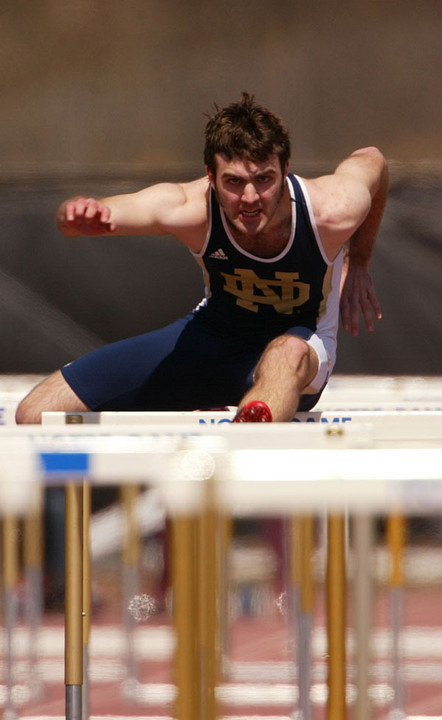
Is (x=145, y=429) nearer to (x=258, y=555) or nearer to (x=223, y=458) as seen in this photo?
(x=223, y=458)

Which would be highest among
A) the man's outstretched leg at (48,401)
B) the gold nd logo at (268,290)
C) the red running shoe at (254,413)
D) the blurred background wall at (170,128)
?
the blurred background wall at (170,128)

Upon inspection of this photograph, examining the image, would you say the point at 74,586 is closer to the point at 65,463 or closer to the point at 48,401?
the point at 65,463

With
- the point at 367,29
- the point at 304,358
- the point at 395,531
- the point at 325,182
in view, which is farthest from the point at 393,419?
the point at 367,29

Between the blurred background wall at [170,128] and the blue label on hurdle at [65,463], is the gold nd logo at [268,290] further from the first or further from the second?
the blurred background wall at [170,128]

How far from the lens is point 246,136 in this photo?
264cm

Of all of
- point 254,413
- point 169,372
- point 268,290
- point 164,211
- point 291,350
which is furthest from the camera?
point 169,372

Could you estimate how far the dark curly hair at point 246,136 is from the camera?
2.63 metres

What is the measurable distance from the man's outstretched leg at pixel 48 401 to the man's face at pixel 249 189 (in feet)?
2.06

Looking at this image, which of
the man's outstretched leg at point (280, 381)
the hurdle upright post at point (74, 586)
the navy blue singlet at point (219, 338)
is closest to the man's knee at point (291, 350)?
the man's outstretched leg at point (280, 381)

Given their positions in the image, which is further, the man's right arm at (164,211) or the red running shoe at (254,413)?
the man's right arm at (164,211)

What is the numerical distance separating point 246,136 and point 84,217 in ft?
1.73

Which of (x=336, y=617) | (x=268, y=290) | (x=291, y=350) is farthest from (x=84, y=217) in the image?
(x=336, y=617)

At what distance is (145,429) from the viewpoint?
5.46ft

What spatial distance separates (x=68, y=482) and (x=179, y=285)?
3572mm
